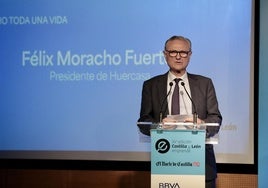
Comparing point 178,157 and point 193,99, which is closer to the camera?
point 178,157

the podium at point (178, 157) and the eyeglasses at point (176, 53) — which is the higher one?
the eyeglasses at point (176, 53)

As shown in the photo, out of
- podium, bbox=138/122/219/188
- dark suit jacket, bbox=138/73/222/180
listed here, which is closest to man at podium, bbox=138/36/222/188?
dark suit jacket, bbox=138/73/222/180

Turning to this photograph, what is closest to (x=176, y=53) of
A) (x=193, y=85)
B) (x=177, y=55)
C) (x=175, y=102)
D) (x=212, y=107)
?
(x=177, y=55)

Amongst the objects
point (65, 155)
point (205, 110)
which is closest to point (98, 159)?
point (65, 155)

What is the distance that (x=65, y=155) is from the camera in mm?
4031

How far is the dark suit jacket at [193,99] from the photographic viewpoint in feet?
12.4

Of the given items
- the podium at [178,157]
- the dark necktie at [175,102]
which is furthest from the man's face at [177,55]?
the podium at [178,157]

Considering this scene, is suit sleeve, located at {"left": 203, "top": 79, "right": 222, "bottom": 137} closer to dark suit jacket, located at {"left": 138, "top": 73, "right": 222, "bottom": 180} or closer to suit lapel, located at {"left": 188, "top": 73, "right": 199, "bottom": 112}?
dark suit jacket, located at {"left": 138, "top": 73, "right": 222, "bottom": 180}

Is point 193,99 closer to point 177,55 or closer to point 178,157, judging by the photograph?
point 177,55

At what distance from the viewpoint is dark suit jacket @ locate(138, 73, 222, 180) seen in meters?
3.79

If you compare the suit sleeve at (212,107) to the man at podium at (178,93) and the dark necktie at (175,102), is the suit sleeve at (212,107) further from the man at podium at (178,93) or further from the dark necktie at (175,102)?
the dark necktie at (175,102)

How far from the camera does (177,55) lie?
3.81 metres

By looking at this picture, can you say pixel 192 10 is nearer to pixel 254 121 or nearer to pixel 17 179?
pixel 254 121

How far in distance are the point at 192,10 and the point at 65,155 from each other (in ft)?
5.59
